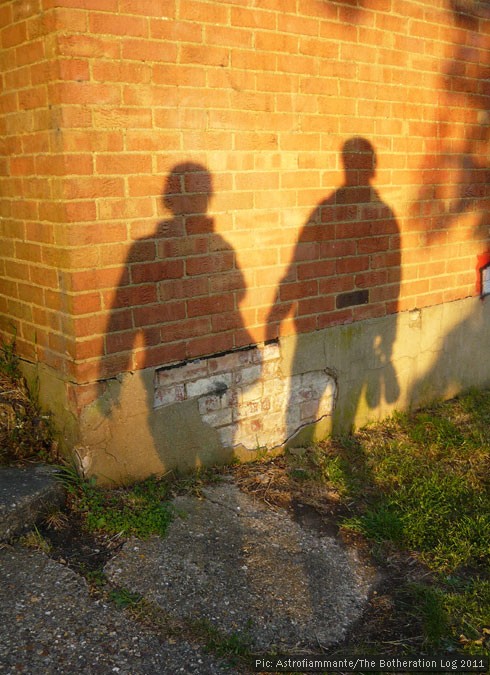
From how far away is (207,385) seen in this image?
3.74 m

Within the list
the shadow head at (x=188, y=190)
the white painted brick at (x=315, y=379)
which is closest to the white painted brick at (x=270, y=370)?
the white painted brick at (x=315, y=379)

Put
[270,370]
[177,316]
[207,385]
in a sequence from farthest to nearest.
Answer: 1. [270,370]
2. [207,385]
3. [177,316]

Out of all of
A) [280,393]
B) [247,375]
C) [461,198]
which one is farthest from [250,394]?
[461,198]

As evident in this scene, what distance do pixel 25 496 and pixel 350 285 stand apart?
8.11 feet

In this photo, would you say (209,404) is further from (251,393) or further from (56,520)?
(56,520)

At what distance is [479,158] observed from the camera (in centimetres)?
500

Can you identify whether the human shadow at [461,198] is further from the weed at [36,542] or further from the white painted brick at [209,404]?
the weed at [36,542]

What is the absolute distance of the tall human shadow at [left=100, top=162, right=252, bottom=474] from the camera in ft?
10.9

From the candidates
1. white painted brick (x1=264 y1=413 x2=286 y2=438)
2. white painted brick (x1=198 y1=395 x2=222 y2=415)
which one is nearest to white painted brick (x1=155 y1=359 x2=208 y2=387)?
white painted brick (x1=198 y1=395 x2=222 y2=415)

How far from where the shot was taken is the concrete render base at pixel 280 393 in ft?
11.2

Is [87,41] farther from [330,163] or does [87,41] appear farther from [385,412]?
[385,412]

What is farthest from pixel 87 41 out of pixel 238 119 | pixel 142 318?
pixel 142 318

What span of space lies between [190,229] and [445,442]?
7.83 feet

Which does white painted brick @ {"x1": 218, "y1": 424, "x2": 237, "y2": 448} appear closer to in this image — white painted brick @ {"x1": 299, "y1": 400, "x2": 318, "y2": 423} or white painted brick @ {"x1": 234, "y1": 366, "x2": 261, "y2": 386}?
white painted brick @ {"x1": 234, "y1": 366, "x2": 261, "y2": 386}
